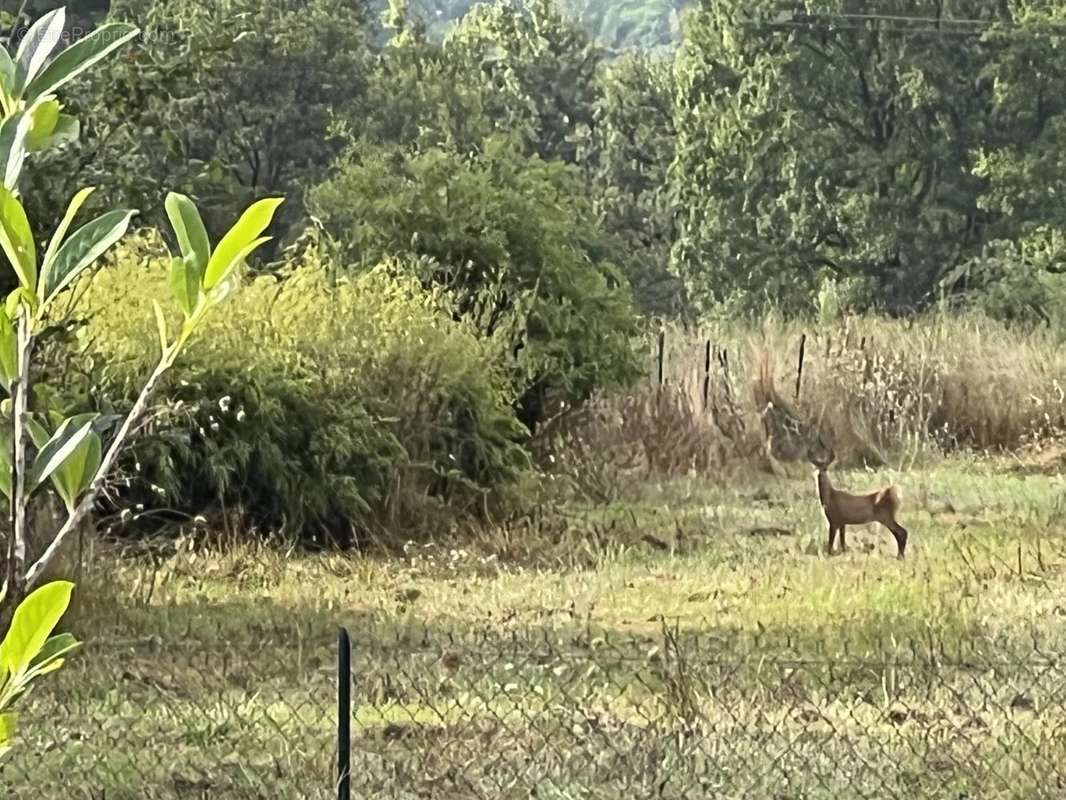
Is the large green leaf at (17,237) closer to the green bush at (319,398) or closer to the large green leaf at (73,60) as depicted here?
the large green leaf at (73,60)

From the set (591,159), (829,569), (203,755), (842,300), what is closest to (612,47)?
(591,159)

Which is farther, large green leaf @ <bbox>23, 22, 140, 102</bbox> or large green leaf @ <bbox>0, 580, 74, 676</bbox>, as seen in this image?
large green leaf @ <bbox>23, 22, 140, 102</bbox>

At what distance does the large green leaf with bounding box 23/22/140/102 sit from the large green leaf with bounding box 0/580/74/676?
45cm

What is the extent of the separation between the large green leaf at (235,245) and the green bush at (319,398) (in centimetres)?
783

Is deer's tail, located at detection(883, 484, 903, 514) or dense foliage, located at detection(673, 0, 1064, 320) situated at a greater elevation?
deer's tail, located at detection(883, 484, 903, 514)

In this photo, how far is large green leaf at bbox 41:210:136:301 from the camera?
1385 millimetres

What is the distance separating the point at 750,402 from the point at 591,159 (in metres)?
35.9

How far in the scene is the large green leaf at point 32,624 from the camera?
1252mm

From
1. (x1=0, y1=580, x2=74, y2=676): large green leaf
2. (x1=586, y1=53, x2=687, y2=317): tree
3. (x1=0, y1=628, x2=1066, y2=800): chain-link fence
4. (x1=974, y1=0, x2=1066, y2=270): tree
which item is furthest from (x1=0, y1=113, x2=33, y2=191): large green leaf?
(x1=586, y1=53, x2=687, y2=317): tree

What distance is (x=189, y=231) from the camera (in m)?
1.43

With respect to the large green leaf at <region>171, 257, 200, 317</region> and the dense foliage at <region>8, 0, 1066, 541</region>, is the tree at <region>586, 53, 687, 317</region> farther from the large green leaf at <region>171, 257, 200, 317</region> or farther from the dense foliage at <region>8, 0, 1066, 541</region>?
the large green leaf at <region>171, 257, 200, 317</region>

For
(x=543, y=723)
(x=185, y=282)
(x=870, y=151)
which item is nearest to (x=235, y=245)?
(x=185, y=282)

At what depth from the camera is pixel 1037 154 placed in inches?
1427

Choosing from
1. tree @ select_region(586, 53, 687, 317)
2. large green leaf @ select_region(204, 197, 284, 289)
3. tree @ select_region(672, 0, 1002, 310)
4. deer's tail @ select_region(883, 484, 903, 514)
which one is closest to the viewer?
large green leaf @ select_region(204, 197, 284, 289)
